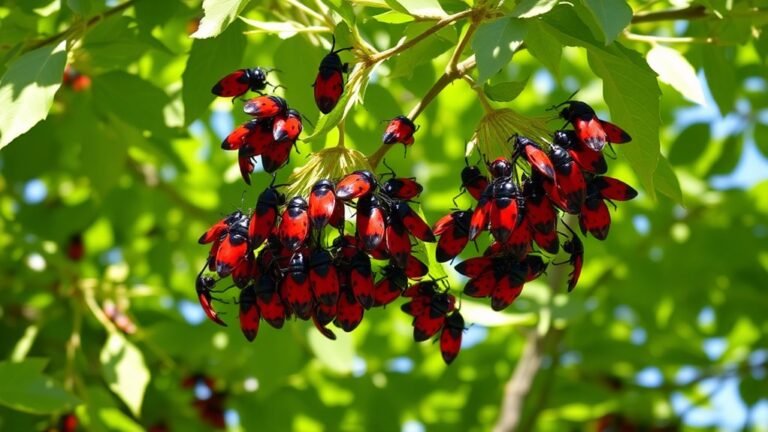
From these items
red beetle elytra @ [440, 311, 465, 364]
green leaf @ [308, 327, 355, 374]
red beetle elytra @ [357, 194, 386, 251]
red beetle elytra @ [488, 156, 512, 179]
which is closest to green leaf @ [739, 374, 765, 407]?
green leaf @ [308, 327, 355, 374]

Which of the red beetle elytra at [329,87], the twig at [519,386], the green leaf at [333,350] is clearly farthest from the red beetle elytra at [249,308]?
the twig at [519,386]

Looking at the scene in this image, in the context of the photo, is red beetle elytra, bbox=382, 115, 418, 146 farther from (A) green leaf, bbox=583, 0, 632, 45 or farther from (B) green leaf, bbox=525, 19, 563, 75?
(A) green leaf, bbox=583, 0, 632, 45

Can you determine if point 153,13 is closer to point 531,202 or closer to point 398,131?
point 398,131

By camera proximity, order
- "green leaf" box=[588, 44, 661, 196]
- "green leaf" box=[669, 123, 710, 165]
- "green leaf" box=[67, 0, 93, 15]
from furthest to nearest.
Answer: "green leaf" box=[669, 123, 710, 165] → "green leaf" box=[67, 0, 93, 15] → "green leaf" box=[588, 44, 661, 196]

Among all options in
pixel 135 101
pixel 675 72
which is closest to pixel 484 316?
pixel 675 72

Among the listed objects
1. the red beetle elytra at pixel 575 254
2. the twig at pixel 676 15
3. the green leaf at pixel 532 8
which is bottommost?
the red beetle elytra at pixel 575 254

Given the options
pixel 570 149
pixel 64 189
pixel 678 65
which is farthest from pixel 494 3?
pixel 64 189

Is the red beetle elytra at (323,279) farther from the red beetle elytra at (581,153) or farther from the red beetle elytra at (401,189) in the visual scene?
the red beetle elytra at (581,153)
